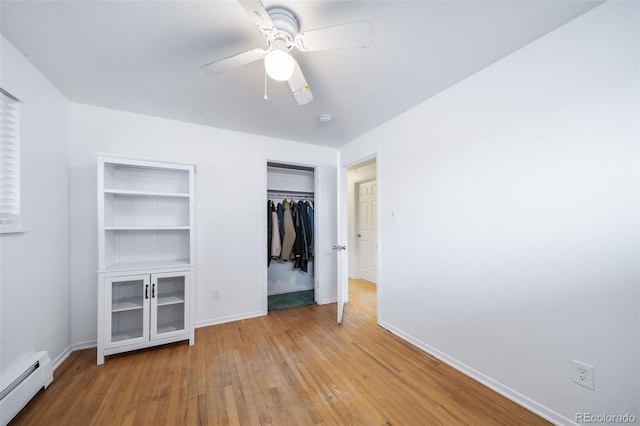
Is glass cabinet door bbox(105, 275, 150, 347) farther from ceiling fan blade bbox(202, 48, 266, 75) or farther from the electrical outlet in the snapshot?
the electrical outlet

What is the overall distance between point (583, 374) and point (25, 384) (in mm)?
3299

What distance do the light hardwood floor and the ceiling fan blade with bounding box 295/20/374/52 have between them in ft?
6.84

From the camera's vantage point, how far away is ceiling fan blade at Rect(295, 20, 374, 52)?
107 centimetres

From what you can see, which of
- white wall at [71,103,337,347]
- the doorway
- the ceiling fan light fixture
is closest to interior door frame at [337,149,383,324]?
white wall at [71,103,337,347]

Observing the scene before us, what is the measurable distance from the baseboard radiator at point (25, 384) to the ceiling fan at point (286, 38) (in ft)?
7.33

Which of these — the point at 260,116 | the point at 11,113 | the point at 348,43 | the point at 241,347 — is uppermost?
the point at 260,116

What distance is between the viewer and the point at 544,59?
4.63 ft

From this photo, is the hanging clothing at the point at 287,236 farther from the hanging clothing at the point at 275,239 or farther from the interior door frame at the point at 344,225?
the interior door frame at the point at 344,225

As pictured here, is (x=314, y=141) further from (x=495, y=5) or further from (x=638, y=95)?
Answer: (x=638, y=95)

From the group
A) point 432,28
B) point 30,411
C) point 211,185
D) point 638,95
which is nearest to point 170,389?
point 30,411

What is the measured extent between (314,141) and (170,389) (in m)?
2.90

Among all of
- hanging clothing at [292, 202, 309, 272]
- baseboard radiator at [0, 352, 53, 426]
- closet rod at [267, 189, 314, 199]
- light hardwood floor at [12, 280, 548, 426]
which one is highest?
closet rod at [267, 189, 314, 199]

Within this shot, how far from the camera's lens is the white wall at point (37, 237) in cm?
146

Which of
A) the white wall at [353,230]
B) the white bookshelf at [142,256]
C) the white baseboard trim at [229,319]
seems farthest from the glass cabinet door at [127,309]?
the white wall at [353,230]
